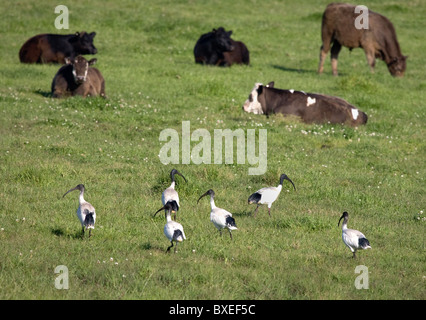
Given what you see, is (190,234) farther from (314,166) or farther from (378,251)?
(314,166)

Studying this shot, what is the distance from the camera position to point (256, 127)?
16812 millimetres

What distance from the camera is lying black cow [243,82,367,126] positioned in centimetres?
1856

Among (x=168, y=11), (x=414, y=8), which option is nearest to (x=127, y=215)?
(x=168, y=11)

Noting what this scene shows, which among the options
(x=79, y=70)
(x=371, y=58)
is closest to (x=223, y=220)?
(x=79, y=70)

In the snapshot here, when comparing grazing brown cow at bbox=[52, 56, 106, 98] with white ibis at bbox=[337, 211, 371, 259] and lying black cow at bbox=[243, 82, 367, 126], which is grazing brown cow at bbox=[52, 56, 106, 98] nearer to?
lying black cow at bbox=[243, 82, 367, 126]

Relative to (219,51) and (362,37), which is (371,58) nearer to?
(362,37)

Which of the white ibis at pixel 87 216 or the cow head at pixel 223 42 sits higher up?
the cow head at pixel 223 42

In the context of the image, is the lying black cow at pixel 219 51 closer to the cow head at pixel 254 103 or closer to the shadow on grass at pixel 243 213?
the cow head at pixel 254 103

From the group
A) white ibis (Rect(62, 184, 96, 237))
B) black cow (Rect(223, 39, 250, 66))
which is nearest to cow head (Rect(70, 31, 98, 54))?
black cow (Rect(223, 39, 250, 66))

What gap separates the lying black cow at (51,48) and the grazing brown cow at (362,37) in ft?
30.4

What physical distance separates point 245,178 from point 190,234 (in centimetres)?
361

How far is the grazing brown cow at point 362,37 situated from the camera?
86.8ft

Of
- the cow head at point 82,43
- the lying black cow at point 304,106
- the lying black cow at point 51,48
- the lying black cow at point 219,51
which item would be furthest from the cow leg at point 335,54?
the lying black cow at point 51,48

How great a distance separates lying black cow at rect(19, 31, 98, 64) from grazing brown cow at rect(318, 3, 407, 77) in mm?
9267
